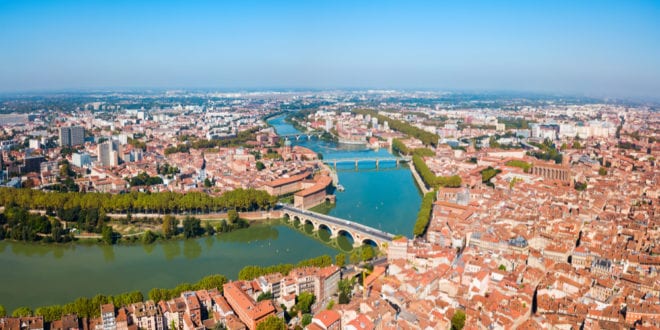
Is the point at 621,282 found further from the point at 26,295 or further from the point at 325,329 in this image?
the point at 26,295

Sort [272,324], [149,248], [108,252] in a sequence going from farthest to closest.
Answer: [149,248], [108,252], [272,324]

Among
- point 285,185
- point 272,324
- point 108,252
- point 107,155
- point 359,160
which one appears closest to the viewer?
point 272,324

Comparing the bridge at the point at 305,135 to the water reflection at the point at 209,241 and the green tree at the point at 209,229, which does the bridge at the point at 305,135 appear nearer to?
the green tree at the point at 209,229

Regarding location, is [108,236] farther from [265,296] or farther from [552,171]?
[552,171]

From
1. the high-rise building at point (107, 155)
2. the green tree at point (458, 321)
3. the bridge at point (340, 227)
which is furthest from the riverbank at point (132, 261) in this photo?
the high-rise building at point (107, 155)

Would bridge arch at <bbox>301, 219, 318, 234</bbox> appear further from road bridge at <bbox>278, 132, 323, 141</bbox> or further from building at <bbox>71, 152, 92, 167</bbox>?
road bridge at <bbox>278, 132, 323, 141</bbox>

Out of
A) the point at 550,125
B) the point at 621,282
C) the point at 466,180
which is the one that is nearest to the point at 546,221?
the point at 621,282

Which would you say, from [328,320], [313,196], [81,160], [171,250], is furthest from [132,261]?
[81,160]

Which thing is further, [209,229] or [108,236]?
[209,229]
